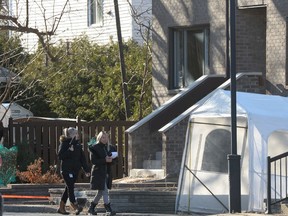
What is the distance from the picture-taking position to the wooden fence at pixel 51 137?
29.2 metres

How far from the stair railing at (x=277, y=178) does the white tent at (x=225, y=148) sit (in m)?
0.22

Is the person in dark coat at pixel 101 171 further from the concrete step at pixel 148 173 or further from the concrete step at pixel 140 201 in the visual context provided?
the concrete step at pixel 148 173

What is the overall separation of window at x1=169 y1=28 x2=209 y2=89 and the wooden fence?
2.02 metres

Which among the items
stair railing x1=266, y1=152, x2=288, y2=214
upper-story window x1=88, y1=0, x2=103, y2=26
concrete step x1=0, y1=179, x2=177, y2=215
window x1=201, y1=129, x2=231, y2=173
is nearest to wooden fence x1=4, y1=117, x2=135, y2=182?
concrete step x1=0, y1=179, x2=177, y2=215

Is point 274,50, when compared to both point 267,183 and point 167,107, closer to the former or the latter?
point 167,107

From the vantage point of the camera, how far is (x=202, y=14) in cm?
2767

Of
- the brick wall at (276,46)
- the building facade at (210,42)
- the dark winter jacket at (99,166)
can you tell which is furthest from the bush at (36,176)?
the dark winter jacket at (99,166)

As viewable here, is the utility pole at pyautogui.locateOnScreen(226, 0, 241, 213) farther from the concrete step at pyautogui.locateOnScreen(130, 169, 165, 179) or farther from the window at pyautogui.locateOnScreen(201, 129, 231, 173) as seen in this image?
the concrete step at pyautogui.locateOnScreen(130, 169, 165, 179)

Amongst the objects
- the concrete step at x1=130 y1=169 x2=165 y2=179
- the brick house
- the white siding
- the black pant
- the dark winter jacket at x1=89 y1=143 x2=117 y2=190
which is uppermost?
the white siding

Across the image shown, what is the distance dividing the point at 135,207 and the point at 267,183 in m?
3.16

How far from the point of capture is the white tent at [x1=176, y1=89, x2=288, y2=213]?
2045 cm

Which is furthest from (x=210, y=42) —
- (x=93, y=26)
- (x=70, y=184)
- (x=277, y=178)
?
(x=93, y=26)

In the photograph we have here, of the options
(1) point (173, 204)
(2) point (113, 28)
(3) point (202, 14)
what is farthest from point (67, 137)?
(2) point (113, 28)

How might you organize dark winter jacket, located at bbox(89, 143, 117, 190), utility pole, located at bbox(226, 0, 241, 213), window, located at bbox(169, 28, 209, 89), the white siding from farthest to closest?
the white siding → window, located at bbox(169, 28, 209, 89) → dark winter jacket, located at bbox(89, 143, 117, 190) → utility pole, located at bbox(226, 0, 241, 213)
